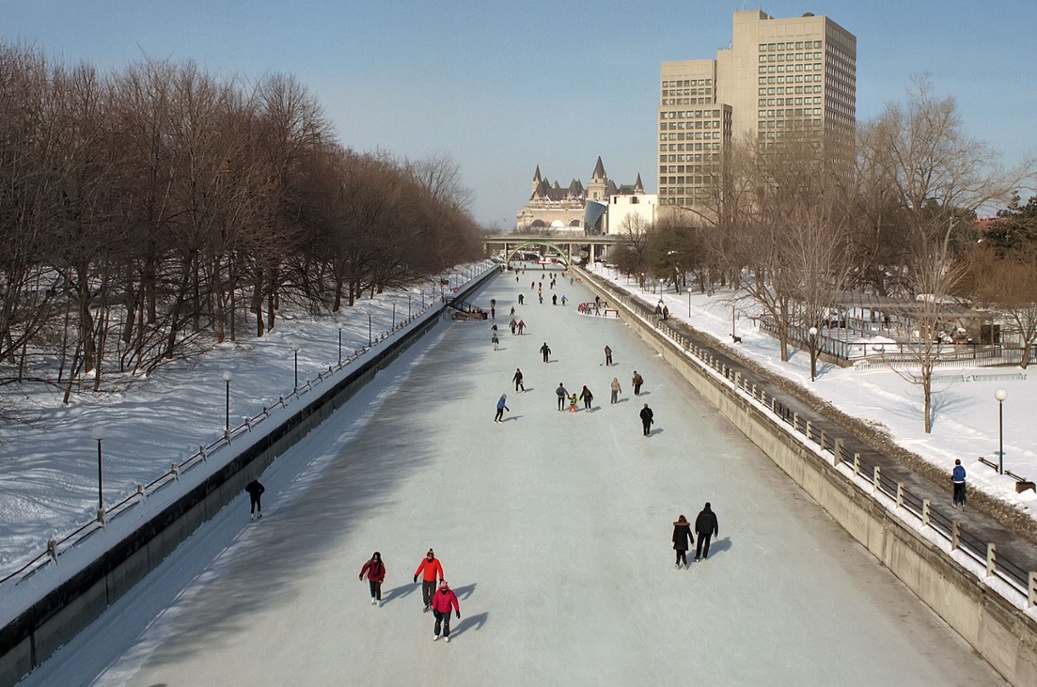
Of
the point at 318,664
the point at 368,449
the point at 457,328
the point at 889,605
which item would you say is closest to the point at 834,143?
the point at 457,328

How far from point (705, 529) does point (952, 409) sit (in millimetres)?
12300

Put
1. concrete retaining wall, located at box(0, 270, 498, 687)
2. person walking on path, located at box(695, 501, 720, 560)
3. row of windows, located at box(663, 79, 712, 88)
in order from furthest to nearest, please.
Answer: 1. row of windows, located at box(663, 79, 712, 88)
2. person walking on path, located at box(695, 501, 720, 560)
3. concrete retaining wall, located at box(0, 270, 498, 687)

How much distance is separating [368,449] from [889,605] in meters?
15.5

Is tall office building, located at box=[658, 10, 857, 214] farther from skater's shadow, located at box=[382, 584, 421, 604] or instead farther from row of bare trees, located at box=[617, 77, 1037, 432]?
skater's shadow, located at box=[382, 584, 421, 604]

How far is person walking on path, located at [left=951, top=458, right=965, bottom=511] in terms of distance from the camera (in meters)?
17.9

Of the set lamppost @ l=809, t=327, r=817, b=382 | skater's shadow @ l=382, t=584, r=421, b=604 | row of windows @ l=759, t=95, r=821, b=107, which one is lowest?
skater's shadow @ l=382, t=584, r=421, b=604

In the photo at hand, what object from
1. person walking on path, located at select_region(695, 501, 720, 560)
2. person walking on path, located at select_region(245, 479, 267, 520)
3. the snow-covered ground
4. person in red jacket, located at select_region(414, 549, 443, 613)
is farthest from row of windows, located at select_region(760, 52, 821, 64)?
person in red jacket, located at select_region(414, 549, 443, 613)

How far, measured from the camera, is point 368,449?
2755cm

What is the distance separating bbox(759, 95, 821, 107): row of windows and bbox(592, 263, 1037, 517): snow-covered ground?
13330cm

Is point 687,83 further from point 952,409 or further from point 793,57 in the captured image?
point 952,409

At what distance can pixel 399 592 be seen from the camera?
53.8 ft

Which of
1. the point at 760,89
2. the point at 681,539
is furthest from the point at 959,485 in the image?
the point at 760,89

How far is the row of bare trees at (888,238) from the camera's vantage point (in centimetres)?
3641

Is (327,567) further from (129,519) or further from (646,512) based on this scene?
(646,512)
